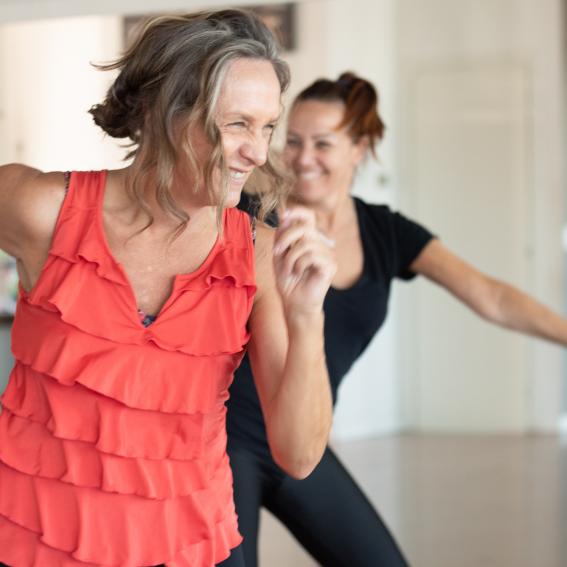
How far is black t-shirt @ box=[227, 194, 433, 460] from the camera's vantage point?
222 centimetres

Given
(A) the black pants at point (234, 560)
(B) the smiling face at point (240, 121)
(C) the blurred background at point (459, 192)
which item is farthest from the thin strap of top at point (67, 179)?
(C) the blurred background at point (459, 192)

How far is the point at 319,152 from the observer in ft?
8.34

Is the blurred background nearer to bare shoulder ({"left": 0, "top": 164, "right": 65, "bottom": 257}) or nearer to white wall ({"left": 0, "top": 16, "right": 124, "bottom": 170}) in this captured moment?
white wall ({"left": 0, "top": 16, "right": 124, "bottom": 170})

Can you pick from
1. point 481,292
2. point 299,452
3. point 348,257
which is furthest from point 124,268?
point 481,292

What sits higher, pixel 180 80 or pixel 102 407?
pixel 180 80

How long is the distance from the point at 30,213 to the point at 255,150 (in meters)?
0.34

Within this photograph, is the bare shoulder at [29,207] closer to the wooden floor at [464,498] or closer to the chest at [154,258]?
the chest at [154,258]

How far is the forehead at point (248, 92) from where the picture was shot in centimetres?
148

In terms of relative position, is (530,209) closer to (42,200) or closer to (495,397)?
(495,397)

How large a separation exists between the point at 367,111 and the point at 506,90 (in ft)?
12.2

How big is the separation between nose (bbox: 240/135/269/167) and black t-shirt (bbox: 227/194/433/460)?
2.71 ft

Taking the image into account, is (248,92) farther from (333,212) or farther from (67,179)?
(333,212)

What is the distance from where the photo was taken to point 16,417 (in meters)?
1.52

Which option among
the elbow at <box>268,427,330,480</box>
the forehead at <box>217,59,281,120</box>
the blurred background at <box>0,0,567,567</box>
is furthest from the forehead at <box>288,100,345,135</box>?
the blurred background at <box>0,0,567,567</box>
